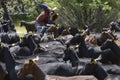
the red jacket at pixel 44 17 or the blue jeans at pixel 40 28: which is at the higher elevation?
the red jacket at pixel 44 17

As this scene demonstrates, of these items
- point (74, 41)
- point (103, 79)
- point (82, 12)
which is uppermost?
point (82, 12)

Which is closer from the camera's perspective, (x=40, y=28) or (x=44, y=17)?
(x=40, y=28)

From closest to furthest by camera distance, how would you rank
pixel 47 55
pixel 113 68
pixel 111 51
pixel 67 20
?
pixel 113 68 < pixel 111 51 < pixel 47 55 < pixel 67 20

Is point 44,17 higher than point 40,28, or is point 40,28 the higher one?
point 44,17

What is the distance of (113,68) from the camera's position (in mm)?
9484

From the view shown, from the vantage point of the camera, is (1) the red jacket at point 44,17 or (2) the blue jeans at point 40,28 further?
(1) the red jacket at point 44,17

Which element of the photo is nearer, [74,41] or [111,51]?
[111,51]

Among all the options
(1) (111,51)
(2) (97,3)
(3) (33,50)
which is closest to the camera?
(1) (111,51)

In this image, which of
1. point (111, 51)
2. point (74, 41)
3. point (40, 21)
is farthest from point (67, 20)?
point (111, 51)

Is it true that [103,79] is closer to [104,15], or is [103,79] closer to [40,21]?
[40,21]

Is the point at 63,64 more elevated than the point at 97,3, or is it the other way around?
the point at 97,3

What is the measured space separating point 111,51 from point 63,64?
1.45m

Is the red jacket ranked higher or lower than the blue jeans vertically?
higher

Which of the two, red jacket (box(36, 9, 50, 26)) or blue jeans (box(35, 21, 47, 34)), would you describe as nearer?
blue jeans (box(35, 21, 47, 34))
